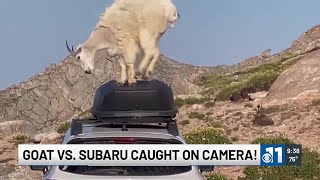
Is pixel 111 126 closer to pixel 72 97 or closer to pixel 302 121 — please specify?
pixel 302 121

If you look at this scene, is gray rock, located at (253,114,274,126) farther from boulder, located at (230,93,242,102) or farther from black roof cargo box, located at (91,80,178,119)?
black roof cargo box, located at (91,80,178,119)

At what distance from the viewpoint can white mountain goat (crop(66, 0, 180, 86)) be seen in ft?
33.8

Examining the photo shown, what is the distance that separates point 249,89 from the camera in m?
27.0

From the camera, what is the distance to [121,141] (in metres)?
7.48

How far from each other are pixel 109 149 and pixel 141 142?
0.85 m

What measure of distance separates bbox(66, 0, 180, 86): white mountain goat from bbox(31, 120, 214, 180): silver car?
6.42 feet

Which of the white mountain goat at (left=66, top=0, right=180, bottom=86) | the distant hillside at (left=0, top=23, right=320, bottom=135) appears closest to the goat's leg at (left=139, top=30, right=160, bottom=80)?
the white mountain goat at (left=66, top=0, right=180, bottom=86)

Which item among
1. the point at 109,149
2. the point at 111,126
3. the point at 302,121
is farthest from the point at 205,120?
the point at 109,149

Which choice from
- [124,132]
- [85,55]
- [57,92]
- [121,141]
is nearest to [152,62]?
[85,55]

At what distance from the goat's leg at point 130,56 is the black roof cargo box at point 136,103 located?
1520 mm

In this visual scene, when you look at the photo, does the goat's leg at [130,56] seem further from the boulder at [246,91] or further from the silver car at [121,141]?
the boulder at [246,91]

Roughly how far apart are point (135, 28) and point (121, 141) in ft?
11.3

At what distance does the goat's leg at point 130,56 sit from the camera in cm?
1050

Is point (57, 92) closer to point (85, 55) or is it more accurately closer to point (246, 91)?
point (246, 91)
